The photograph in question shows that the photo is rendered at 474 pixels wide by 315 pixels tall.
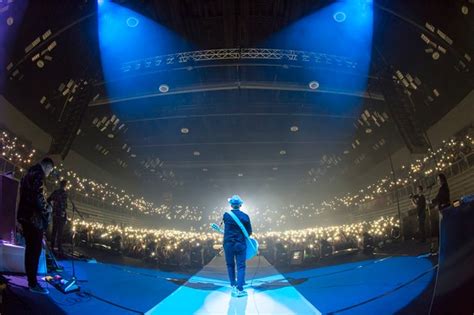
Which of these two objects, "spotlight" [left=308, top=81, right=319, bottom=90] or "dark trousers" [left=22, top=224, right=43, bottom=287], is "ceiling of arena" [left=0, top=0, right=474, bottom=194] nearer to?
"spotlight" [left=308, top=81, right=319, bottom=90]

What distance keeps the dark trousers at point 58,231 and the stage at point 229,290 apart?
34 cm

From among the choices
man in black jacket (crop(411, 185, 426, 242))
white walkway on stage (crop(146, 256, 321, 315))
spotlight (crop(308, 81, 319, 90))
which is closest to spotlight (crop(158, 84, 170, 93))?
spotlight (crop(308, 81, 319, 90))

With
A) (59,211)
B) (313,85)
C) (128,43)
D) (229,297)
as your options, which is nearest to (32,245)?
(59,211)

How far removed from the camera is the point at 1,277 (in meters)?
2.94

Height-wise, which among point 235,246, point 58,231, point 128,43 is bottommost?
point 235,246

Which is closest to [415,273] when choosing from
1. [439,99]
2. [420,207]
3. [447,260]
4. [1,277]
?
[447,260]

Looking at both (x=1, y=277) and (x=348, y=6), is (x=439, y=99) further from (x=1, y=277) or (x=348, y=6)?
(x=1, y=277)

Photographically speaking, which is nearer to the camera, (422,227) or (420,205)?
(422,227)

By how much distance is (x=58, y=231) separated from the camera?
154 inches

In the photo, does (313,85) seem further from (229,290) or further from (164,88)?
(229,290)

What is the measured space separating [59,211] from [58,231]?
1.00ft

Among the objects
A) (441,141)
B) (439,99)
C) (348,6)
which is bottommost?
(441,141)

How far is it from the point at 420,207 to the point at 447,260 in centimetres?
234

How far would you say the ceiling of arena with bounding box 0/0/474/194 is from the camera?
4664mm
